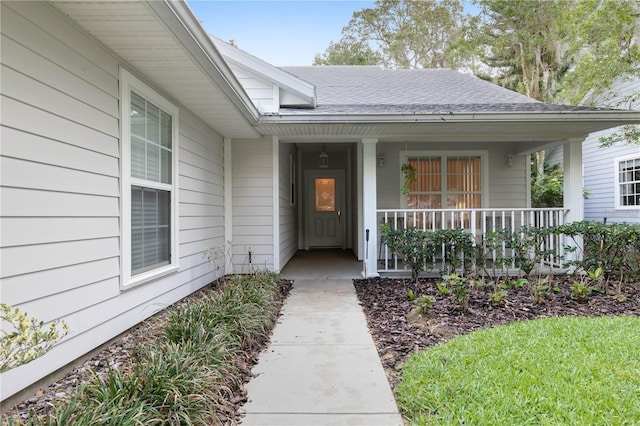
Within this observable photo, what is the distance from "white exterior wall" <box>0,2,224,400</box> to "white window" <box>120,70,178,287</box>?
0.41ft

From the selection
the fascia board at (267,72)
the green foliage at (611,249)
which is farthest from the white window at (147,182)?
the green foliage at (611,249)

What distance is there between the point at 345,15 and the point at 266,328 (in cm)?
1890

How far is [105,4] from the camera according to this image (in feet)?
7.55

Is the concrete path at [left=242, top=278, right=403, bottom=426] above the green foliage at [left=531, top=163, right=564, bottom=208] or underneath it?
underneath

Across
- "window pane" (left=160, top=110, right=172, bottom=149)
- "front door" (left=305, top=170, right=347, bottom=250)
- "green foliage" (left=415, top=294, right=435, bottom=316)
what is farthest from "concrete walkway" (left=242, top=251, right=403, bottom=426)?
"front door" (left=305, top=170, right=347, bottom=250)

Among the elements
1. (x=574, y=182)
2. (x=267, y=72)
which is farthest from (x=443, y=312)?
(x=267, y=72)

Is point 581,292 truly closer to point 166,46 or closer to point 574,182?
point 574,182

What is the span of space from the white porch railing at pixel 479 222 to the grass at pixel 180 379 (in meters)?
3.24

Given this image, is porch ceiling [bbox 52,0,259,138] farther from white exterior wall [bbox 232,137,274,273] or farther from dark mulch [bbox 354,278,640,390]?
dark mulch [bbox 354,278,640,390]

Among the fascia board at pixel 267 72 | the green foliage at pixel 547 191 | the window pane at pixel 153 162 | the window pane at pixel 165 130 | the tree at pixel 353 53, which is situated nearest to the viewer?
the window pane at pixel 153 162

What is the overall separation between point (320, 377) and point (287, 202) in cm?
565

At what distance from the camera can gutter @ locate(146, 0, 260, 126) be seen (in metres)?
2.31

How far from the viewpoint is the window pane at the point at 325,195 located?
10.4 m

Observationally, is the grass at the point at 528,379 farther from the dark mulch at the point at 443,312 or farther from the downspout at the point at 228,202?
the downspout at the point at 228,202
